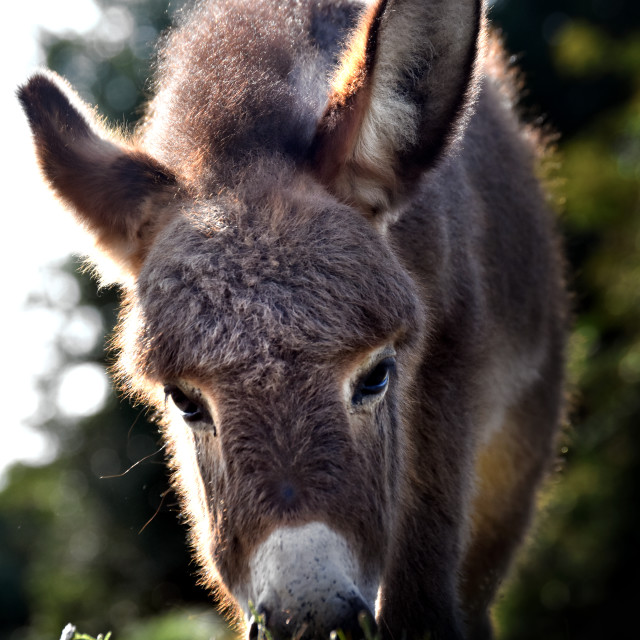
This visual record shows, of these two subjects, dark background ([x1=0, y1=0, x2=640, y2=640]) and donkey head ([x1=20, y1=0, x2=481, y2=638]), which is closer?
donkey head ([x1=20, y1=0, x2=481, y2=638])

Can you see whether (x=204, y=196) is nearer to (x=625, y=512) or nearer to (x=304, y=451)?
(x=304, y=451)

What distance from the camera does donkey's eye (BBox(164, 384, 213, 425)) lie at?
2.89m

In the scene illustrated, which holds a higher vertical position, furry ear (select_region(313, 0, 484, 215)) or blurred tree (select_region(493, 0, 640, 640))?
furry ear (select_region(313, 0, 484, 215))

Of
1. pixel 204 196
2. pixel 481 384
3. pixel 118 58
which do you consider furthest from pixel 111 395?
pixel 204 196

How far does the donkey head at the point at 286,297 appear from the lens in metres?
2.55

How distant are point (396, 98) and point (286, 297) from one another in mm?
983

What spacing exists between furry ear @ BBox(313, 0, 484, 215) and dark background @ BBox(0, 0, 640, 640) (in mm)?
1398

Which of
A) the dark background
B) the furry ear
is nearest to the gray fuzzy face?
the furry ear

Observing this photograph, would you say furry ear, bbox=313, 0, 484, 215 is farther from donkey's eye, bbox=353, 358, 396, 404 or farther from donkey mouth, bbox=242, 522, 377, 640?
donkey mouth, bbox=242, 522, 377, 640

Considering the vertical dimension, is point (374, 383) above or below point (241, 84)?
below

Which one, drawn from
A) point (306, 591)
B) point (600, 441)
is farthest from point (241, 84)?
point (600, 441)

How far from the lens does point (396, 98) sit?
316 cm

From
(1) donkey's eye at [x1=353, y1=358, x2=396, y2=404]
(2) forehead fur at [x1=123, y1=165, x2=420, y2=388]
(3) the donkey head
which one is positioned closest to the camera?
(3) the donkey head

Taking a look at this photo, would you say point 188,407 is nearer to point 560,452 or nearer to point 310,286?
point 310,286
